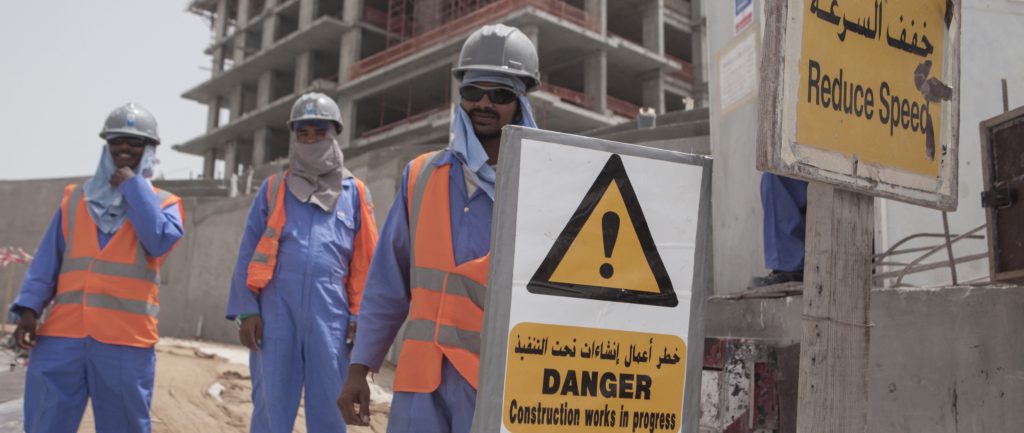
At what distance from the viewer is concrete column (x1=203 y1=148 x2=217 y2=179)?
2063 inches

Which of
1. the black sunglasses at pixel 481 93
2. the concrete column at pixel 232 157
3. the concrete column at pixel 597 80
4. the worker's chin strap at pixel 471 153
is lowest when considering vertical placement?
the worker's chin strap at pixel 471 153

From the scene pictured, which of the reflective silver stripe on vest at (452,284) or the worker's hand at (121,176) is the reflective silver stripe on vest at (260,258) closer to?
the worker's hand at (121,176)

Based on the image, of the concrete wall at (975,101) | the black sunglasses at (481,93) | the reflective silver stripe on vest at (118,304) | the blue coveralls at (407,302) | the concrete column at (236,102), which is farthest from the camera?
the concrete column at (236,102)

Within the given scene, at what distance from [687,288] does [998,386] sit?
6.66ft

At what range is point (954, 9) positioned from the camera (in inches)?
107

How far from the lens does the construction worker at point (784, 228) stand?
189 inches

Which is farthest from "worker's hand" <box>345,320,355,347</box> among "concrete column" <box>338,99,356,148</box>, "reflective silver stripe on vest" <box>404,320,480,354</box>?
"concrete column" <box>338,99,356,148</box>

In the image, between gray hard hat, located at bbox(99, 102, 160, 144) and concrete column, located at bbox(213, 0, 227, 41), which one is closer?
gray hard hat, located at bbox(99, 102, 160, 144)

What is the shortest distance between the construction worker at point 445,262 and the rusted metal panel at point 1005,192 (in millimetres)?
2014

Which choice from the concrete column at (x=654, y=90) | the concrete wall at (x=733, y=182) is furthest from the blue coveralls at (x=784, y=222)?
the concrete column at (x=654, y=90)

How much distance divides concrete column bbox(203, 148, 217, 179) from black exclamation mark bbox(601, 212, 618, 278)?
173ft

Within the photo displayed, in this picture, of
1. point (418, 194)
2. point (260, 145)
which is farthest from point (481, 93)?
point (260, 145)

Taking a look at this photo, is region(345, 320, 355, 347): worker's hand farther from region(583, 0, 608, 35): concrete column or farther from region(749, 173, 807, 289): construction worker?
region(583, 0, 608, 35): concrete column

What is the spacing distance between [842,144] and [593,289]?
742 millimetres
